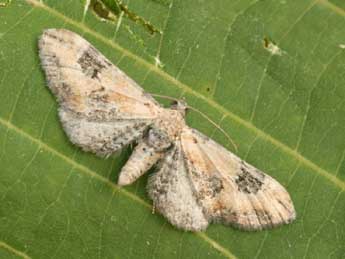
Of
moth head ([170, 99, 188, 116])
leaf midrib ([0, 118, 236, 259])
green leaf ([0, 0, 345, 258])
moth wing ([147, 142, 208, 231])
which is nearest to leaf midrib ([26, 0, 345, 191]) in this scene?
green leaf ([0, 0, 345, 258])

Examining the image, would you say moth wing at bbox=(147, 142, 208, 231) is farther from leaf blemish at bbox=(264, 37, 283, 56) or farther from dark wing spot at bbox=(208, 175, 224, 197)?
leaf blemish at bbox=(264, 37, 283, 56)

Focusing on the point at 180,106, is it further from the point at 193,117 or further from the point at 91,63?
the point at 91,63

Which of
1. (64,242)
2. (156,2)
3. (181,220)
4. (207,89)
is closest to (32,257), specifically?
(64,242)

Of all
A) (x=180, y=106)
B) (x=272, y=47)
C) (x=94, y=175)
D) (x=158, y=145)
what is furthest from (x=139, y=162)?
(x=272, y=47)

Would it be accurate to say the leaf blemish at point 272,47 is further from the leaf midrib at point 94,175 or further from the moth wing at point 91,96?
the leaf midrib at point 94,175

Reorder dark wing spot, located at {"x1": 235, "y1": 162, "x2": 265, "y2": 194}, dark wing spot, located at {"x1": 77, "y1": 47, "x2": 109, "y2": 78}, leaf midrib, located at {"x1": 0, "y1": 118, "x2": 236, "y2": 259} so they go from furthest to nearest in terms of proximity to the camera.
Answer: dark wing spot, located at {"x1": 235, "y1": 162, "x2": 265, "y2": 194}
dark wing spot, located at {"x1": 77, "y1": 47, "x2": 109, "y2": 78}
leaf midrib, located at {"x1": 0, "y1": 118, "x2": 236, "y2": 259}

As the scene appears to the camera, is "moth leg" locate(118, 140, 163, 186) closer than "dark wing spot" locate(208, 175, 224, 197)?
Yes
